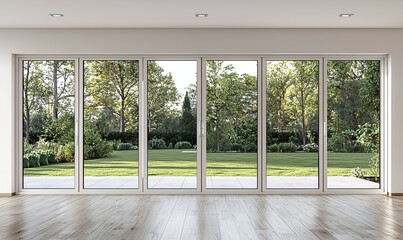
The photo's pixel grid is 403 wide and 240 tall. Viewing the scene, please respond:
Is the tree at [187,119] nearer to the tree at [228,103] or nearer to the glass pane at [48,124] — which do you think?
the tree at [228,103]

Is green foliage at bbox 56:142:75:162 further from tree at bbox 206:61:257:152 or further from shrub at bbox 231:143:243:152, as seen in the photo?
shrub at bbox 231:143:243:152

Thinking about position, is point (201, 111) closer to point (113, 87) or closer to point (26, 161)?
point (113, 87)

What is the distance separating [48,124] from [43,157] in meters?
0.51

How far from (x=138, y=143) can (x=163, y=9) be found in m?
2.25

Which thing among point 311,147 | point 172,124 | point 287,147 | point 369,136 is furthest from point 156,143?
point 369,136

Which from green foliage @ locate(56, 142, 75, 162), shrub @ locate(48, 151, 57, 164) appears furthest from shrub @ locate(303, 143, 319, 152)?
shrub @ locate(48, 151, 57, 164)

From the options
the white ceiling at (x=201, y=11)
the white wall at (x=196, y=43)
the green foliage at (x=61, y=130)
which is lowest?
the green foliage at (x=61, y=130)

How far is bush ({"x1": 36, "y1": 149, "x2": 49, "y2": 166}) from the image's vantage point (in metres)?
7.77

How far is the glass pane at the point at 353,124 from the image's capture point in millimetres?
7746

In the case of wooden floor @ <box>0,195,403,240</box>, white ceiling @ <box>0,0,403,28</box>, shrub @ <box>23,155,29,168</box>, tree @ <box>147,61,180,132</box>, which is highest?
white ceiling @ <box>0,0,403,28</box>

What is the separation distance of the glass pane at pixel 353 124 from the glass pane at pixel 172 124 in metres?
2.09

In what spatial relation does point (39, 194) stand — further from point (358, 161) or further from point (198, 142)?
point (358, 161)

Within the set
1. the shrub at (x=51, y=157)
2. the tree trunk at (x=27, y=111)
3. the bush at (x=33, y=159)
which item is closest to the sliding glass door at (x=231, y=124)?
the shrub at (x=51, y=157)

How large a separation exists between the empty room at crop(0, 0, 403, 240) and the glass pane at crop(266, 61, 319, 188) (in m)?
0.02
